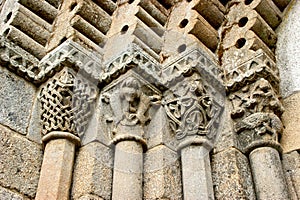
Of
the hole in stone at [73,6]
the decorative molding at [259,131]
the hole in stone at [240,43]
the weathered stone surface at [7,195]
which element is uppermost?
the hole in stone at [73,6]

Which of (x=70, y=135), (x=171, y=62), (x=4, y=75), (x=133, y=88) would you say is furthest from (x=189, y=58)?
(x=4, y=75)

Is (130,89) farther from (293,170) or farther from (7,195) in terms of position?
(293,170)

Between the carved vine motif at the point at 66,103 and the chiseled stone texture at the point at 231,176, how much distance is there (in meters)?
0.84

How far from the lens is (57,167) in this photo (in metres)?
2.58

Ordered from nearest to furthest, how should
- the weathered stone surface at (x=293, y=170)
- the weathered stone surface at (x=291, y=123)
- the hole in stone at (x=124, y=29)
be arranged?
1. the weathered stone surface at (x=293, y=170)
2. the weathered stone surface at (x=291, y=123)
3. the hole in stone at (x=124, y=29)

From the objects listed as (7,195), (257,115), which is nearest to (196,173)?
(257,115)

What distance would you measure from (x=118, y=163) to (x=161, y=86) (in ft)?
2.11

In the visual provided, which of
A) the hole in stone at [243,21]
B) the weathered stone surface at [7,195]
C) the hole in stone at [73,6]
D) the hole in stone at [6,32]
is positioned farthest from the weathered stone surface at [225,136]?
the hole in stone at [6,32]

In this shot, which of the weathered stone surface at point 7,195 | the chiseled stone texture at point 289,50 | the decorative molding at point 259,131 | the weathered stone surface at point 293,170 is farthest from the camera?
the chiseled stone texture at point 289,50

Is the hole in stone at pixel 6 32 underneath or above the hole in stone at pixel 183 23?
underneath

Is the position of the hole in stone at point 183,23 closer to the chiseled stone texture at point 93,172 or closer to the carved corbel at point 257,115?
the carved corbel at point 257,115

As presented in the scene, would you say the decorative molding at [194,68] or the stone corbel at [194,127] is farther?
the decorative molding at [194,68]

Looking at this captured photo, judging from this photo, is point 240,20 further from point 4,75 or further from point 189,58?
point 4,75

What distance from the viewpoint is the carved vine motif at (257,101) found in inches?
112
